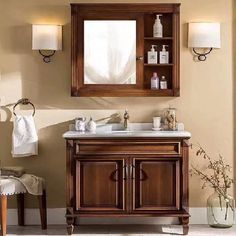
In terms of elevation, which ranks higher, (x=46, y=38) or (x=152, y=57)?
(x=46, y=38)

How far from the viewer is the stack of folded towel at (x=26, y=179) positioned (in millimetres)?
5160

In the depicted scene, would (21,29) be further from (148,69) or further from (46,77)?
(148,69)

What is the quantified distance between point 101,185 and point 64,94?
3.20 feet

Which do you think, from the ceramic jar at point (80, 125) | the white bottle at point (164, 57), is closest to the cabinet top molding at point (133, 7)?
the white bottle at point (164, 57)

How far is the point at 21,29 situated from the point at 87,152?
134 centimetres

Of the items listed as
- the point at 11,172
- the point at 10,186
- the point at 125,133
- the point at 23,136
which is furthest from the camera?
the point at 23,136

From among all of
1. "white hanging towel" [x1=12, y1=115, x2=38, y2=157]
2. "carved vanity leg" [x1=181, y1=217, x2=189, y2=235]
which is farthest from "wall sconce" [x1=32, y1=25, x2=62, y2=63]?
"carved vanity leg" [x1=181, y1=217, x2=189, y2=235]

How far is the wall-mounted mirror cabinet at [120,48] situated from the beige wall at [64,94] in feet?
0.33

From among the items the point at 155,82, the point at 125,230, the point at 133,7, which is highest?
the point at 133,7

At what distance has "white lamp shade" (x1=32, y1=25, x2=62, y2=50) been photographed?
5371 millimetres

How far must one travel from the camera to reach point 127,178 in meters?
5.06

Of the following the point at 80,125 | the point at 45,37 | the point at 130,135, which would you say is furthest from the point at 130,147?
the point at 45,37

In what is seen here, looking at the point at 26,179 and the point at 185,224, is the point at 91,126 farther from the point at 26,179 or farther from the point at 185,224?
the point at 185,224

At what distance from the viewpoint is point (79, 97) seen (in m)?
5.54
